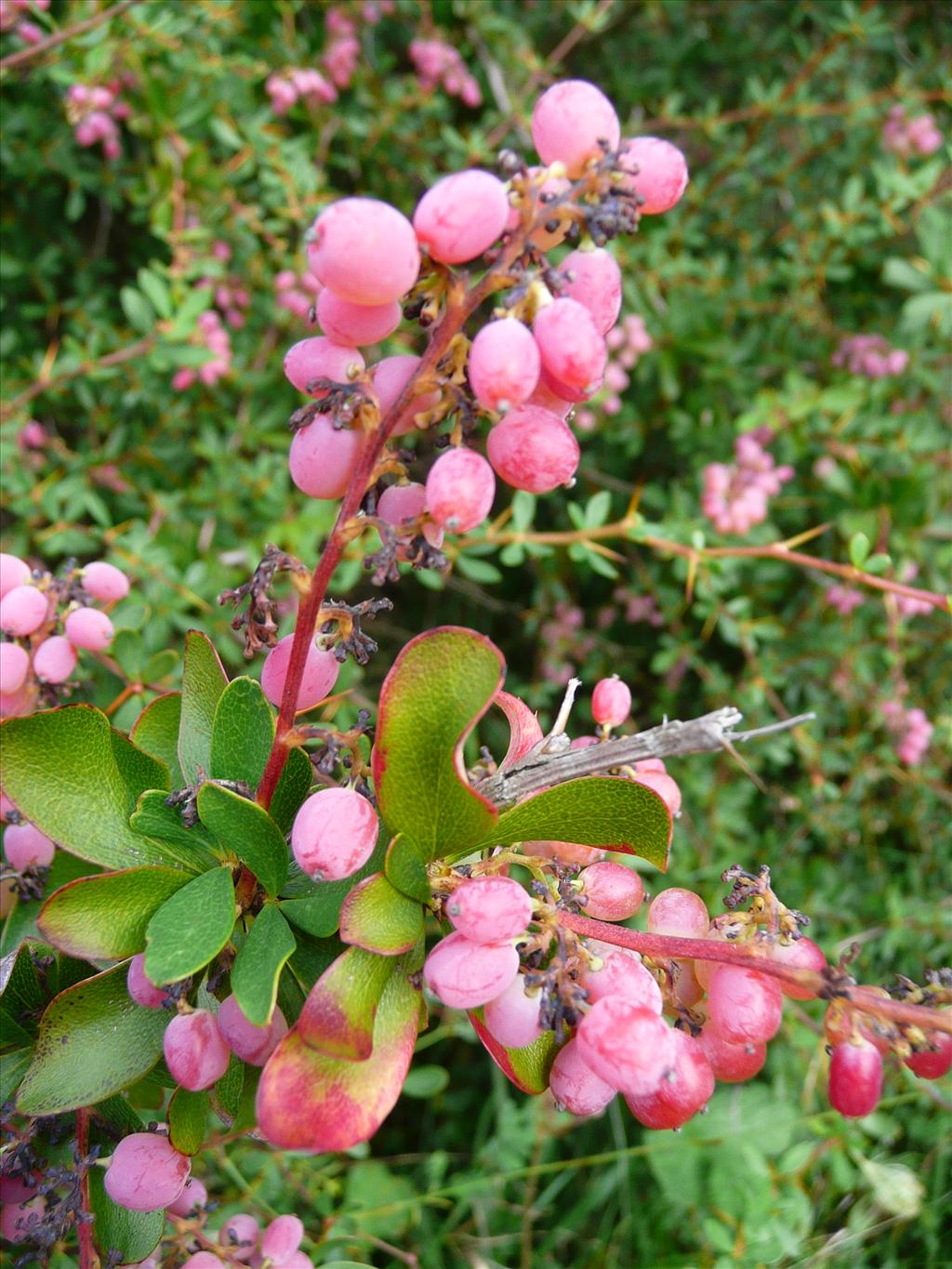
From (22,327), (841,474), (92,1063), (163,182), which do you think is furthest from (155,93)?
(92,1063)

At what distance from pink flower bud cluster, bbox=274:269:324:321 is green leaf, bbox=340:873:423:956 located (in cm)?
147

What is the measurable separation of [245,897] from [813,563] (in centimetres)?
93

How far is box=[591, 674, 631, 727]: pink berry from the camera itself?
702 mm

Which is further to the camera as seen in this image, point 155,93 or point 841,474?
point 841,474

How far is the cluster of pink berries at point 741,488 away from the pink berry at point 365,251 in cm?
140

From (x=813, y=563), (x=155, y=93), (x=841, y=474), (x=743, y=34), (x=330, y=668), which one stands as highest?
(x=155, y=93)

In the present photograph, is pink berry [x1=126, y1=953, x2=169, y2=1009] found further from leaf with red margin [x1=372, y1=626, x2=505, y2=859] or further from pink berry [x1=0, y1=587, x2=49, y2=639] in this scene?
pink berry [x1=0, y1=587, x2=49, y2=639]

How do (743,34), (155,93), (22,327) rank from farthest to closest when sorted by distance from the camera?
(743,34)
(22,327)
(155,93)

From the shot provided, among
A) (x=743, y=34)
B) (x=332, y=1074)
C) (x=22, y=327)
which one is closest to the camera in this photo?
(x=332, y=1074)

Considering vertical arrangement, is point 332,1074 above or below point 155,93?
below

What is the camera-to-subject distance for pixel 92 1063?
1.94 ft

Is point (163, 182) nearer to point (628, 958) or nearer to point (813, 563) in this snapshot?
point (813, 563)

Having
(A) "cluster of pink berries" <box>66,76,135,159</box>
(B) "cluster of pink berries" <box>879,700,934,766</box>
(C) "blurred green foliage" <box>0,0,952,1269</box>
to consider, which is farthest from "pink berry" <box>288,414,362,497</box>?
(B) "cluster of pink berries" <box>879,700,934,766</box>

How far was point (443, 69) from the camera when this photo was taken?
212 centimetres
